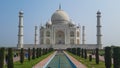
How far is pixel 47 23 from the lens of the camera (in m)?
44.9

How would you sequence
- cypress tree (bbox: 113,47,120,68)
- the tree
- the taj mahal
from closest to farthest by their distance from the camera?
cypress tree (bbox: 113,47,120,68)
the tree
the taj mahal

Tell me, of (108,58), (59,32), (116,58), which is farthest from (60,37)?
(116,58)

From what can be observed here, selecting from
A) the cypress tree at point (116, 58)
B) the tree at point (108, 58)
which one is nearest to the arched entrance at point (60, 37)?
the tree at point (108, 58)

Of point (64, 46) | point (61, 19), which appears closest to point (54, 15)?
point (61, 19)

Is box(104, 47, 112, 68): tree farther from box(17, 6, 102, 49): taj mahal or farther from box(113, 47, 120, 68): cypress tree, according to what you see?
box(17, 6, 102, 49): taj mahal

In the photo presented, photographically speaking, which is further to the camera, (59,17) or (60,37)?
(59,17)

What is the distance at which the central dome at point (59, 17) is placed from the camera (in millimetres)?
44228

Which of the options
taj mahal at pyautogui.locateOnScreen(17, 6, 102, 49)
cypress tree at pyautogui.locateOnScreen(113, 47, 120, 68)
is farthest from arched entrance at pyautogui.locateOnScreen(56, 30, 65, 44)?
cypress tree at pyautogui.locateOnScreen(113, 47, 120, 68)

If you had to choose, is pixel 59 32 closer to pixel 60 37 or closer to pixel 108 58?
pixel 60 37

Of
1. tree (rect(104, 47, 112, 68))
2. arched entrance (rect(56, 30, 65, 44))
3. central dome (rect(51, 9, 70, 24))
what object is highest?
central dome (rect(51, 9, 70, 24))

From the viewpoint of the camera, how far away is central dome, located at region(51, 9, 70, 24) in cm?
4423

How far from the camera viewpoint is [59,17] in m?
44.3

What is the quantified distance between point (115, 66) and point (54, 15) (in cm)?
3527

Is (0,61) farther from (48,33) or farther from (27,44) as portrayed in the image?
(48,33)
